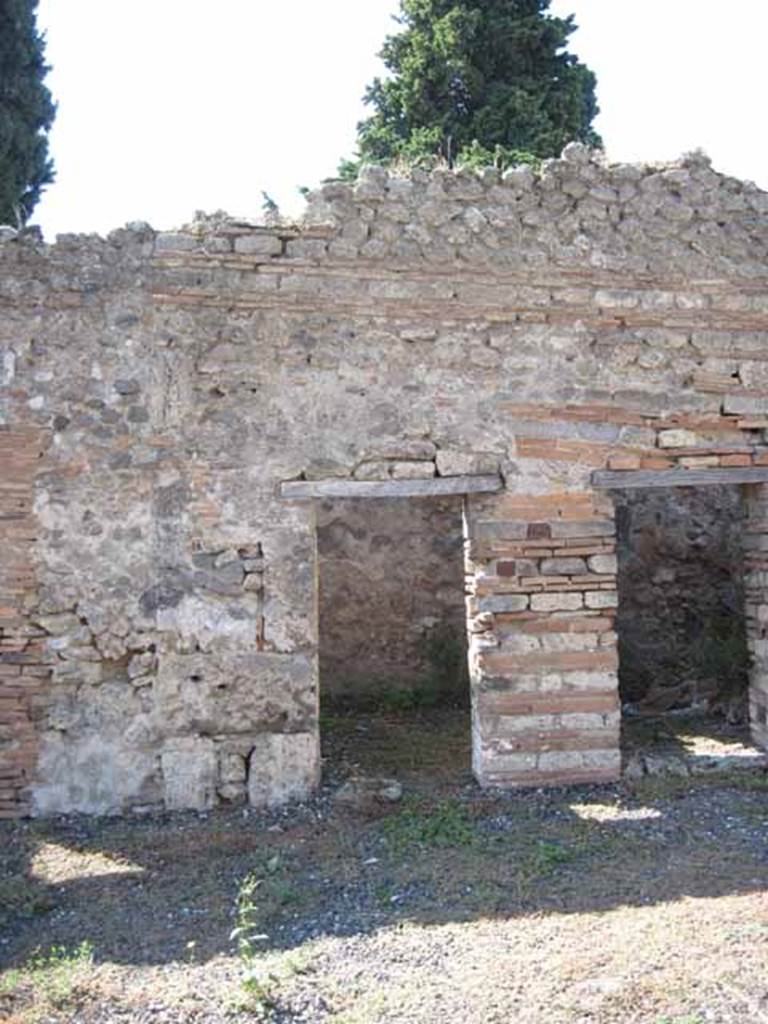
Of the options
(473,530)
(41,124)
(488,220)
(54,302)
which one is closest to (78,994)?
(473,530)

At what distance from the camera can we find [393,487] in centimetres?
636

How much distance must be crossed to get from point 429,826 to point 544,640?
4.51ft

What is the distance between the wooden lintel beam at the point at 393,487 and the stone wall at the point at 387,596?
344cm

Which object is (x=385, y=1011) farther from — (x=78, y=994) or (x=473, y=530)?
(x=473, y=530)

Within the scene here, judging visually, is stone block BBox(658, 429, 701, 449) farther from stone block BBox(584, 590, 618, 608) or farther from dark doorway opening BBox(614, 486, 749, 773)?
dark doorway opening BBox(614, 486, 749, 773)

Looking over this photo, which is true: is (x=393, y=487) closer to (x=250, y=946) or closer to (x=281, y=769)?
(x=281, y=769)

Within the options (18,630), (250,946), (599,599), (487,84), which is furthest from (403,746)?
(487,84)

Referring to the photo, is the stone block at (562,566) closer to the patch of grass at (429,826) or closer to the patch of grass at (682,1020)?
the patch of grass at (429,826)

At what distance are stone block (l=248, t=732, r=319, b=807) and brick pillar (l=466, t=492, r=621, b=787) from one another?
3.57ft

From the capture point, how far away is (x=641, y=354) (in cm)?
656

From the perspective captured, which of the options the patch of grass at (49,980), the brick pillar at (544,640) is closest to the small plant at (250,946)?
the patch of grass at (49,980)

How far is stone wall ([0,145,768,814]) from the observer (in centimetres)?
622

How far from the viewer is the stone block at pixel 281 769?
6.25 meters

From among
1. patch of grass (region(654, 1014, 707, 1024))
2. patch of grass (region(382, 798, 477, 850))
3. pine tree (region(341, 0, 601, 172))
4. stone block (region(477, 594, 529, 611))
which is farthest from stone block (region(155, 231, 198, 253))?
pine tree (region(341, 0, 601, 172))
